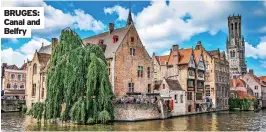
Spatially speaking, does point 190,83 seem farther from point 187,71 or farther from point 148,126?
point 148,126

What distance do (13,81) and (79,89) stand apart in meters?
35.3

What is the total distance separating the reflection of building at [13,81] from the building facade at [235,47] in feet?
273

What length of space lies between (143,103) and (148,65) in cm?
935

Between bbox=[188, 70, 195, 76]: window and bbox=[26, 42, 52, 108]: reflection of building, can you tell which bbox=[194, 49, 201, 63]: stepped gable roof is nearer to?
bbox=[188, 70, 195, 76]: window

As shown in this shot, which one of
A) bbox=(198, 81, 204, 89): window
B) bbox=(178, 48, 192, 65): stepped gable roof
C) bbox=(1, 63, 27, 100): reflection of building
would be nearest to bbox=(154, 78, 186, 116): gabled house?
bbox=(178, 48, 192, 65): stepped gable roof

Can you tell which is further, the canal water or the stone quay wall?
the stone quay wall

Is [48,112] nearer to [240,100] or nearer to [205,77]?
[205,77]

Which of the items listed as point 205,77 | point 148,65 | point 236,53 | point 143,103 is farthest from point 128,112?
point 236,53

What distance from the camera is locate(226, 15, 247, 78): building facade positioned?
11962 centimetres

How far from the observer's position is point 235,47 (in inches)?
4855

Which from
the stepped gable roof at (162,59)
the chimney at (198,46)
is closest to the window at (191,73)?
the stepped gable roof at (162,59)

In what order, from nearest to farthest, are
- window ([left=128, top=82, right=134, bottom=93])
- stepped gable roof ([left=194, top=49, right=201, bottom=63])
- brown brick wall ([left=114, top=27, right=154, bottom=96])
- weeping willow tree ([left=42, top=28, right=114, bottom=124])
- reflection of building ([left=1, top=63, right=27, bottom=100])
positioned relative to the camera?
1. weeping willow tree ([left=42, top=28, right=114, bottom=124])
2. brown brick wall ([left=114, top=27, right=154, bottom=96])
3. window ([left=128, top=82, right=134, bottom=93])
4. stepped gable roof ([left=194, top=49, right=201, bottom=63])
5. reflection of building ([left=1, top=63, right=27, bottom=100])

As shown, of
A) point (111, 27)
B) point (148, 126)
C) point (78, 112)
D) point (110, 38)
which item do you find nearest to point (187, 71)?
point (110, 38)

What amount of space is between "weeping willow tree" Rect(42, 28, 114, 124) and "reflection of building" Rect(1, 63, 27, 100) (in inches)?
1261
